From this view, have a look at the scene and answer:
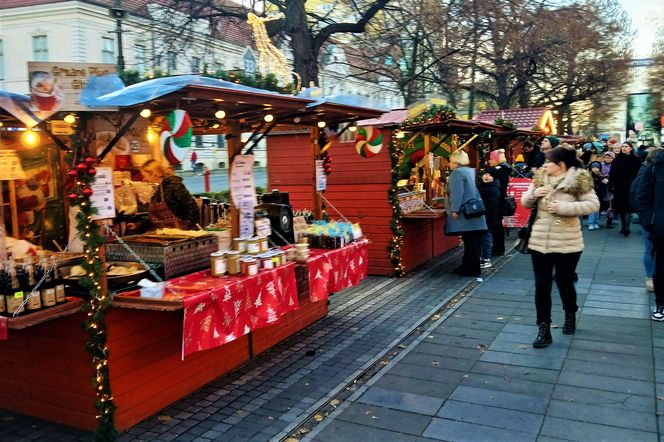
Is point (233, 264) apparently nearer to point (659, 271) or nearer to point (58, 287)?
point (58, 287)

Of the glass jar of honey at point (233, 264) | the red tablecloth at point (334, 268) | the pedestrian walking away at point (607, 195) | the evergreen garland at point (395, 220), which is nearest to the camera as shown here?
the glass jar of honey at point (233, 264)

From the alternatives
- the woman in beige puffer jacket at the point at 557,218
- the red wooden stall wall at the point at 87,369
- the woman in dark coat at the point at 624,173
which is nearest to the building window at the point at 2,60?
the woman in dark coat at the point at 624,173

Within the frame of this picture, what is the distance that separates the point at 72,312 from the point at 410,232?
6.22 meters

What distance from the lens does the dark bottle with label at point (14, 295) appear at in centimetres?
347

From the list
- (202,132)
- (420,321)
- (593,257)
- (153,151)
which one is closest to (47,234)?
(153,151)

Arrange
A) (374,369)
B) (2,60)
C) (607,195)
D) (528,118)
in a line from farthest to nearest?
(2,60) → (528,118) → (607,195) → (374,369)

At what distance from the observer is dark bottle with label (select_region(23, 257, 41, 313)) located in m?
3.51

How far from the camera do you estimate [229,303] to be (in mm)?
4219

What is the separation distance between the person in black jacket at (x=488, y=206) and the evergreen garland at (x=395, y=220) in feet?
5.02

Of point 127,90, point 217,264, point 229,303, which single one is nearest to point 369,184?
point 217,264

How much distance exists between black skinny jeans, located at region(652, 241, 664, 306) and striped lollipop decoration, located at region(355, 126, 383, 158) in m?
3.55

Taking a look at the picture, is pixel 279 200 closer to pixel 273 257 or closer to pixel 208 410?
pixel 273 257

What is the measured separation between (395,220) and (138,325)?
509 centimetres

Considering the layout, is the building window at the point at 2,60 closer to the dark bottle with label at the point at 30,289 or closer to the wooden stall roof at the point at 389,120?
the wooden stall roof at the point at 389,120
